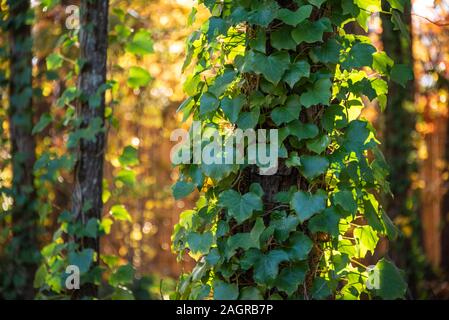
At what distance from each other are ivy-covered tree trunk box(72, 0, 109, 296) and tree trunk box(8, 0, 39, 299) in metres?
1.19

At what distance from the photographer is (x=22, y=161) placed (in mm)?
4352

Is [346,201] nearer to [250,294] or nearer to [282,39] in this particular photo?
[250,294]

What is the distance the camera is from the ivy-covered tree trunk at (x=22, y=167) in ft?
14.1

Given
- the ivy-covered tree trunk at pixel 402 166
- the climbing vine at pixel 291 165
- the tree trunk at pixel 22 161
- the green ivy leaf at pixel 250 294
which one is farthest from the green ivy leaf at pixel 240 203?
the ivy-covered tree trunk at pixel 402 166

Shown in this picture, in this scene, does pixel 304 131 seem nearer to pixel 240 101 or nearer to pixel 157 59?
pixel 240 101

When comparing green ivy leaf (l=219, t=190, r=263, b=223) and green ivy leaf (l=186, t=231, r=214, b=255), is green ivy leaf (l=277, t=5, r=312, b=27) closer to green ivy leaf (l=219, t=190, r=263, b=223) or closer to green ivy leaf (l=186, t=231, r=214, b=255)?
green ivy leaf (l=219, t=190, r=263, b=223)

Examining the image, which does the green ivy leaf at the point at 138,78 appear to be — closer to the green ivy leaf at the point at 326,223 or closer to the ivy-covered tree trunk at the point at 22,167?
the ivy-covered tree trunk at the point at 22,167

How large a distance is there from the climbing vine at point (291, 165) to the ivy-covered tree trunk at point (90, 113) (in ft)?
4.08

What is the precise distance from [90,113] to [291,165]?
1.62 metres

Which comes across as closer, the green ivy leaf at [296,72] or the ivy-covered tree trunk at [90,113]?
the green ivy leaf at [296,72]

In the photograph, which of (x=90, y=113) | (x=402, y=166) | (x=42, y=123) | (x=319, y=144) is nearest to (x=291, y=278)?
(x=319, y=144)

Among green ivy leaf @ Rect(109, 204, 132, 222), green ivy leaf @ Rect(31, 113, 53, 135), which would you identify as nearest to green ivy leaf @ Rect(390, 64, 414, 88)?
green ivy leaf @ Rect(109, 204, 132, 222)

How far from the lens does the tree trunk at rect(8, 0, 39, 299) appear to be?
430 centimetres

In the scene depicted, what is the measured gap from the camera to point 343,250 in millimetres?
2119
